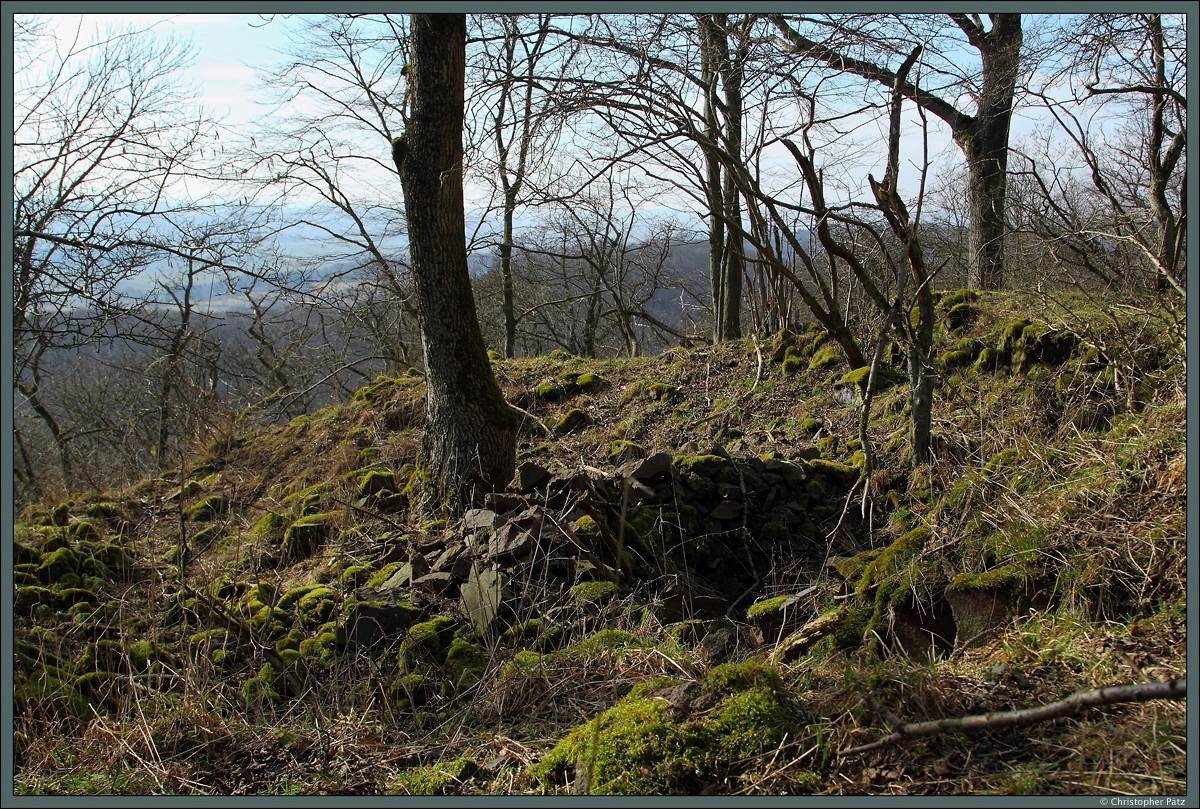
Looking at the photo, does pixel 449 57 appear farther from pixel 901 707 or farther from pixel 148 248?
pixel 901 707

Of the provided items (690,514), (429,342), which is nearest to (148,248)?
(429,342)

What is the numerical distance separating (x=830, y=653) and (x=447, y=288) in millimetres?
4151

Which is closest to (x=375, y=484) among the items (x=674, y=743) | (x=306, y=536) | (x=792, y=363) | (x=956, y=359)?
(x=306, y=536)

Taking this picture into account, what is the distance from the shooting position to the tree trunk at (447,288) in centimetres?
609

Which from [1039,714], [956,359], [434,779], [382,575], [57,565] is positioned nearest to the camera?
[1039,714]

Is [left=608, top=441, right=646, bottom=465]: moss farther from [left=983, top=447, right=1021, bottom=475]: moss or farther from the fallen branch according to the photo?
the fallen branch

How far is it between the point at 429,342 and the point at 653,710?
425cm

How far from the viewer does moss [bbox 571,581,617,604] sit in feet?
14.4

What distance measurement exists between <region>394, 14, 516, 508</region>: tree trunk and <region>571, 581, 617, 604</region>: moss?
83.5 inches

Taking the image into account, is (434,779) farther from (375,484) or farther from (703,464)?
(375,484)

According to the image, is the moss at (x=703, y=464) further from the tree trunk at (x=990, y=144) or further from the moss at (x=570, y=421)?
the tree trunk at (x=990, y=144)

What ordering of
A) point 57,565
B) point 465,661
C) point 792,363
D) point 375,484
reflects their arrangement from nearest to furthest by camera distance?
point 465,661
point 57,565
point 375,484
point 792,363

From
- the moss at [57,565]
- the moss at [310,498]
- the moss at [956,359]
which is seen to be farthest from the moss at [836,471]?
the moss at [57,565]

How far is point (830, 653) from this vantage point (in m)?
3.68
